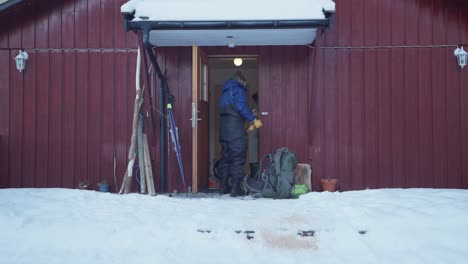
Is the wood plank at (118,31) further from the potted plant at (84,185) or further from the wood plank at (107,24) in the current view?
the potted plant at (84,185)

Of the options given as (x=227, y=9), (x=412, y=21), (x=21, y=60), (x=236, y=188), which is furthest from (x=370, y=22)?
(x=21, y=60)

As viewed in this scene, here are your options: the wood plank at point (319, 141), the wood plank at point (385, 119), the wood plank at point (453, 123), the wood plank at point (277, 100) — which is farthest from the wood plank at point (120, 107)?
the wood plank at point (453, 123)

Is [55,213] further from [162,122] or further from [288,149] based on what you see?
[288,149]

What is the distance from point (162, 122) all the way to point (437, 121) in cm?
460

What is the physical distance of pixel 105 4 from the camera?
7.69 meters

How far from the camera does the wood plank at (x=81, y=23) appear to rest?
7.66 m

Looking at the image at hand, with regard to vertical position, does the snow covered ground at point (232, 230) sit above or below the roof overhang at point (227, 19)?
below

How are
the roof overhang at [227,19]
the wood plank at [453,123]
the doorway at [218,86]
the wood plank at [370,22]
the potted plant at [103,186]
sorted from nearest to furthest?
the roof overhang at [227,19], the potted plant at [103,186], the wood plank at [453,123], the wood plank at [370,22], the doorway at [218,86]

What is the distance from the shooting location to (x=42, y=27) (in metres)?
7.68

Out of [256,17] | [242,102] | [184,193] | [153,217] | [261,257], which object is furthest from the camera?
[184,193]

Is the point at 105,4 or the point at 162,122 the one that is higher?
the point at 105,4

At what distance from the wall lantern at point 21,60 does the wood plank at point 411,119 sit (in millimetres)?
6415

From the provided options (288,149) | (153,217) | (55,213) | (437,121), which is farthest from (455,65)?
(55,213)

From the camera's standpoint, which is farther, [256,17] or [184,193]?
[184,193]
